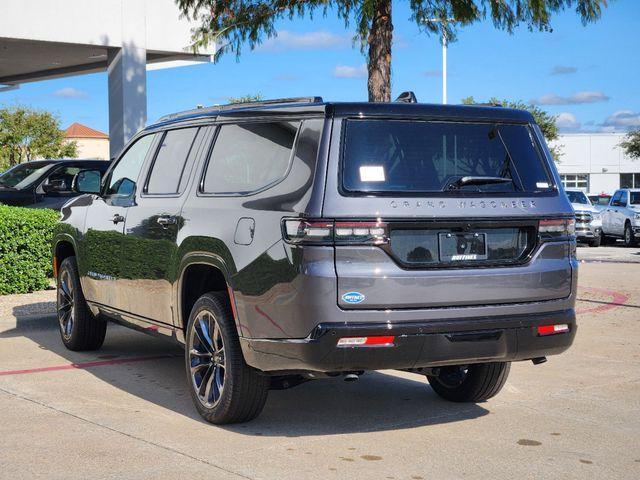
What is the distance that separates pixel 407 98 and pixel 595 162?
77.9 metres

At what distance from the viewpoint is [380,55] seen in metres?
13.0

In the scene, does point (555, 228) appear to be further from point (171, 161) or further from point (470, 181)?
point (171, 161)

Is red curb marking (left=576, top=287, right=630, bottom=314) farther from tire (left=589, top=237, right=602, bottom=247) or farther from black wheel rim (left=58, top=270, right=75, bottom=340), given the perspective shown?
tire (left=589, top=237, right=602, bottom=247)

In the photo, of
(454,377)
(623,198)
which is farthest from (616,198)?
(454,377)

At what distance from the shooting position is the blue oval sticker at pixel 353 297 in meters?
5.38

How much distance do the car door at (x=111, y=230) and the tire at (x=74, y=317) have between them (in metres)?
0.32

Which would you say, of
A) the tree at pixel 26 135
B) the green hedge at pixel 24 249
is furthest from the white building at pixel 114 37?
the tree at pixel 26 135

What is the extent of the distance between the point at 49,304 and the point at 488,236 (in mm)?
6703

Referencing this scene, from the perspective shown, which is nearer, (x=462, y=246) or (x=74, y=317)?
(x=462, y=246)

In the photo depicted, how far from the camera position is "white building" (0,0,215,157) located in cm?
2189

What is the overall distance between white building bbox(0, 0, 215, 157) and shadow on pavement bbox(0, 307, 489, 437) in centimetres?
1421

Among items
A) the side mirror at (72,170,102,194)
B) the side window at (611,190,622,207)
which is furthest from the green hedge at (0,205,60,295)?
the side window at (611,190,622,207)

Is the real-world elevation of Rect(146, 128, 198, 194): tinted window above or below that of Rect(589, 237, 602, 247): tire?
above

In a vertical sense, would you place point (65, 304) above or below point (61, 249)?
below
